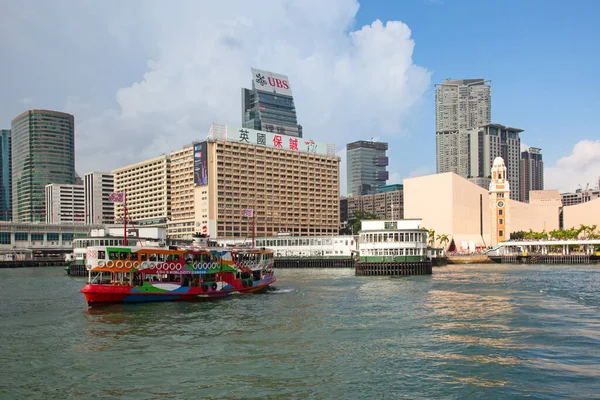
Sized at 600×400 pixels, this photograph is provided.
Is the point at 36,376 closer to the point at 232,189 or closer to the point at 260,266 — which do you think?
the point at 260,266

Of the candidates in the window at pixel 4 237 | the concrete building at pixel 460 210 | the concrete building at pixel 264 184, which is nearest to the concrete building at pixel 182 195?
the concrete building at pixel 264 184

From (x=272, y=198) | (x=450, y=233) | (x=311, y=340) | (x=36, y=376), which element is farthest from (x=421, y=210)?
(x=36, y=376)

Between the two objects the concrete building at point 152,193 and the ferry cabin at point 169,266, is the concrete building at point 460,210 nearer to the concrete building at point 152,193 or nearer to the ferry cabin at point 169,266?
the concrete building at point 152,193

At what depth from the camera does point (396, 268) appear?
86.2 meters

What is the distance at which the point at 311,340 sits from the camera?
113ft

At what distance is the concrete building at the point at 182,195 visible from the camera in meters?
170

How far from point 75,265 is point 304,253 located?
51.1 metres

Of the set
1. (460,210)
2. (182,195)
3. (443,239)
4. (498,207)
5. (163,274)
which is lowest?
(443,239)

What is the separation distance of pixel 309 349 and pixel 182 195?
147m

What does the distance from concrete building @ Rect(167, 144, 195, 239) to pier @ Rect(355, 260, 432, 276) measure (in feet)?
292

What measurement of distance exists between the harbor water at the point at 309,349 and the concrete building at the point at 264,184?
112 m

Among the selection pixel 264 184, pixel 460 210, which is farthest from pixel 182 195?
pixel 460 210

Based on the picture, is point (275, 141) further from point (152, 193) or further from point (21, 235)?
point (21, 235)

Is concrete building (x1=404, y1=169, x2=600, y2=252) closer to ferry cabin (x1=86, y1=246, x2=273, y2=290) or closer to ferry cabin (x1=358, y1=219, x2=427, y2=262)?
ferry cabin (x1=358, y1=219, x2=427, y2=262)
